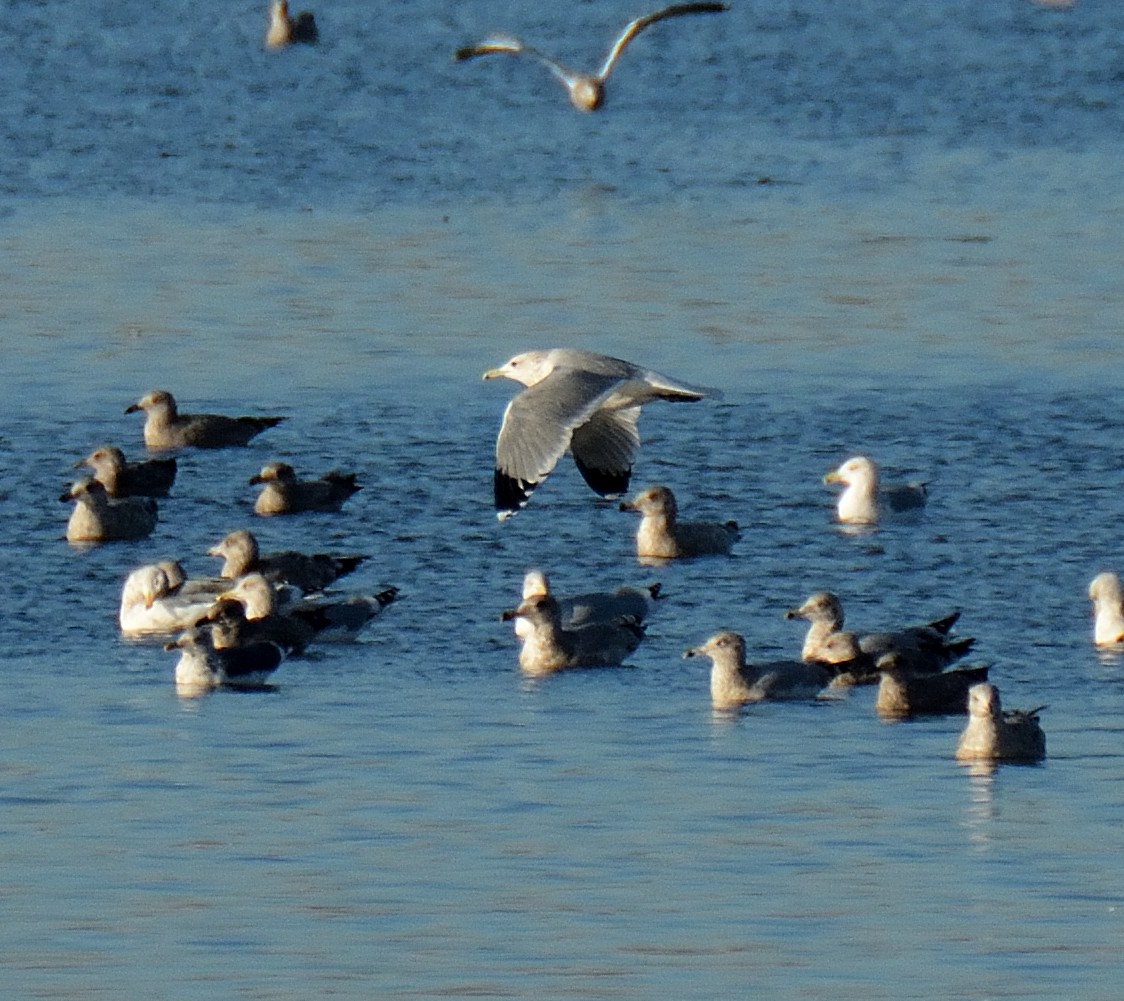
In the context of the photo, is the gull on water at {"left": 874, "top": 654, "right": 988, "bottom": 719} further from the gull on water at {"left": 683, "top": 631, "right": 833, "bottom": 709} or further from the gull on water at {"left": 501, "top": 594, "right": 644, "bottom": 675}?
the gull on water at {"left": 501, "top": 594, "right": 644, "bottom": 675}

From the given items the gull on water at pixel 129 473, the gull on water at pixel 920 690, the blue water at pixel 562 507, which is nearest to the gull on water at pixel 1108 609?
the blue water at pixel 562 507

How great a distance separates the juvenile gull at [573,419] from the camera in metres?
15.1

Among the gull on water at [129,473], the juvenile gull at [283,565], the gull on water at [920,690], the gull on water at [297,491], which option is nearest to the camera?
the gull on water at [920,690]

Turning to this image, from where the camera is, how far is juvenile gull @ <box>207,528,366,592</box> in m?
19.2

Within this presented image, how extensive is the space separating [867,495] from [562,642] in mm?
4111

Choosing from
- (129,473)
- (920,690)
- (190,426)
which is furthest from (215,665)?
(190,426)

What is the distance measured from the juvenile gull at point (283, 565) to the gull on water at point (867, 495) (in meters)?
3.44

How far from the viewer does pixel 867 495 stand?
20.4 meters

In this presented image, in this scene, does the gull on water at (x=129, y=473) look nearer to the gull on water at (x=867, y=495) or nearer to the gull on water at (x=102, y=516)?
the gull on water at (x=102, y=516)

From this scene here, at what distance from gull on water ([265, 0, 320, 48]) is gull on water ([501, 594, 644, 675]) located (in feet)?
116

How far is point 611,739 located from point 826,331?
46.3 feet

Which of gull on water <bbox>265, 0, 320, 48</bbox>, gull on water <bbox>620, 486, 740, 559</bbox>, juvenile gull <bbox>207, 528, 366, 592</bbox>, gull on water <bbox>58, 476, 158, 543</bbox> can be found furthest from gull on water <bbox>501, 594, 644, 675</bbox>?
gull on water <bbox>265, 0, 320, 48</bbox>

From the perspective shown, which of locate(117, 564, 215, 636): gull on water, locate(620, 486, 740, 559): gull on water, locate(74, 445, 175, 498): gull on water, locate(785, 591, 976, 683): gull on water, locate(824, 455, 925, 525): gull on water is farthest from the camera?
locate(74, 445, 175, 498): gull on water

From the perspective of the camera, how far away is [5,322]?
2920 centimetres
